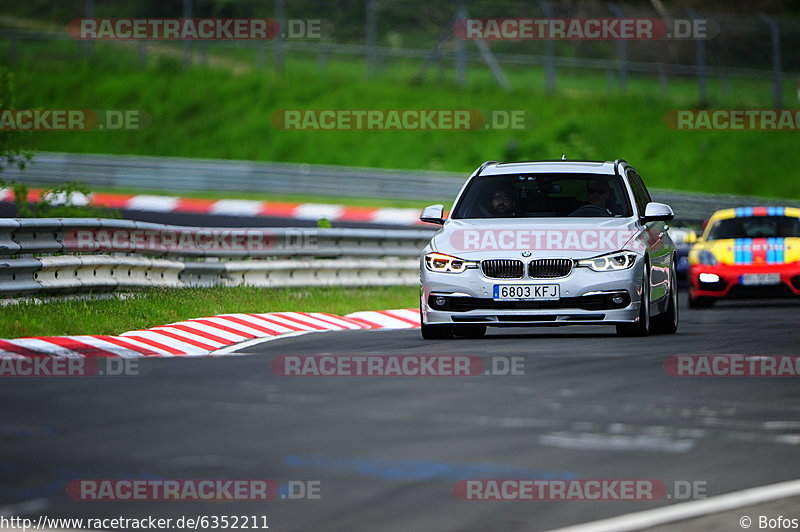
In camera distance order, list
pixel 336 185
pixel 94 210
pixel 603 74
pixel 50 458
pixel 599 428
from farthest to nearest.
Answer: pixel 603 74 → pixel 336 185 → pixel 94 210 → pixel 599 428 → pixel 50 458

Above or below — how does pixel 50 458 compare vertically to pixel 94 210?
below

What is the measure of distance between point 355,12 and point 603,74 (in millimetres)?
7865

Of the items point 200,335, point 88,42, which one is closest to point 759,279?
point 200,335

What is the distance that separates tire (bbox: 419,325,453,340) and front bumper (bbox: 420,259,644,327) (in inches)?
11.2

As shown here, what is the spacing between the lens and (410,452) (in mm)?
7469

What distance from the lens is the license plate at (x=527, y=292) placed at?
13.2 metres

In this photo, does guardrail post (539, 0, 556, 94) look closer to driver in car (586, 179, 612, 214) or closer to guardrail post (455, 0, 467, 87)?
guardrail post (455, 0, 467, 87)

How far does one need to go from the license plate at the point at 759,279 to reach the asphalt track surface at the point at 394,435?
8.71 metres

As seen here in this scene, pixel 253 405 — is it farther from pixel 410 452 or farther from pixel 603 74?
pixel 603 74

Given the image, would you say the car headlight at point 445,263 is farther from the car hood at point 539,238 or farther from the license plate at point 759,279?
the license plate at point 759,279

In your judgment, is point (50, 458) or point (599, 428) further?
point (599, 428)

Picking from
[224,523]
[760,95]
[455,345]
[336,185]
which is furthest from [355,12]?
[224,523]

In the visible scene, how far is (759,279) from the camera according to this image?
19.8m

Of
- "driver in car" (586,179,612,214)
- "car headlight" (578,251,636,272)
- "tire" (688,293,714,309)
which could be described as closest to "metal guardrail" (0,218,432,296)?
"tire" (688,293,714,309)
